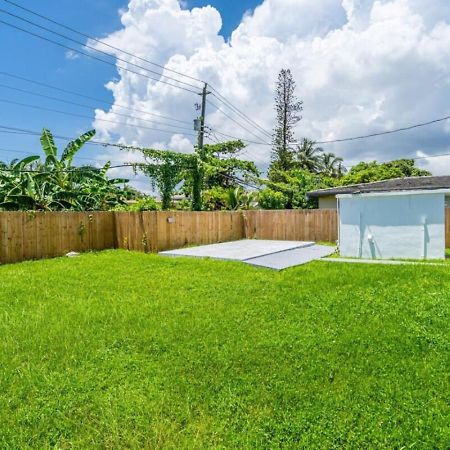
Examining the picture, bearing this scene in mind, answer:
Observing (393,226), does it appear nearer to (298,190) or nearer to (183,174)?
(183,174)

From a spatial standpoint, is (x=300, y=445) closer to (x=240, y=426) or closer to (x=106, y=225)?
(x=240, y=426)

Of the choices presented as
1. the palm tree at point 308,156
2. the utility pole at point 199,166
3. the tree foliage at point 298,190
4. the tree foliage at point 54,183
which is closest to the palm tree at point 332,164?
the palm tree at point 308,156

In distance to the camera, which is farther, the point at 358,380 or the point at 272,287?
the point at 272,287

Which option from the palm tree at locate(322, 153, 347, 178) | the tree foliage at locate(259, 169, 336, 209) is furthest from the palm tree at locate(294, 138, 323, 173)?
the tree foliage at locate(259, 169, 336, 209)

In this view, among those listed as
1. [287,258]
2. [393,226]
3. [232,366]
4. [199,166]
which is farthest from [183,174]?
[232,366]

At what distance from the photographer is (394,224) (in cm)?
951

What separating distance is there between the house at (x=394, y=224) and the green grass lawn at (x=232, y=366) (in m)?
2.79

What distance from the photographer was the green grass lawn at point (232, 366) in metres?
2.94

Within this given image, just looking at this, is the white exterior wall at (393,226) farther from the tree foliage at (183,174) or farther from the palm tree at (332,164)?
the palm tree at (332,164)

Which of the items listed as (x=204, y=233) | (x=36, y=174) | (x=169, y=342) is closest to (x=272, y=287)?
(x=169, y=342)

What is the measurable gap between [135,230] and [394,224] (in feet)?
26.4

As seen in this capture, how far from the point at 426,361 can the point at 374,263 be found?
4548mm

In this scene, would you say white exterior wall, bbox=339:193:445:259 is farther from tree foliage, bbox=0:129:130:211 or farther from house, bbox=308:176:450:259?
tree foliage, bbox=0:129:130:211

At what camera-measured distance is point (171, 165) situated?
16656mm
